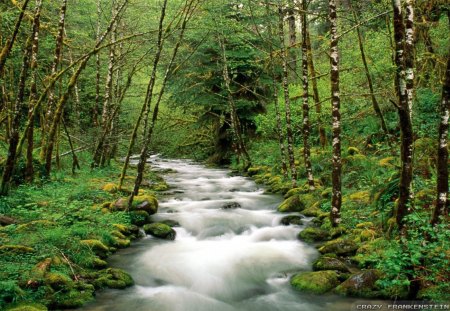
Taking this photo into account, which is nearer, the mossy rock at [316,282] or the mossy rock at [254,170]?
the mossy rock at [316,282]

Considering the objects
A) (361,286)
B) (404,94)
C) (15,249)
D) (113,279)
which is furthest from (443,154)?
(15,249)

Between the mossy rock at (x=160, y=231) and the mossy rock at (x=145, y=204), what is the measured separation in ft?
3.86

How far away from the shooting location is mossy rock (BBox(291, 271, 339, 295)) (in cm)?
725

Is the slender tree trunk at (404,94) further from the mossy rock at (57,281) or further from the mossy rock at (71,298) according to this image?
the mossy rock at (57,281)

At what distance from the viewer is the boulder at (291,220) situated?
11547mm

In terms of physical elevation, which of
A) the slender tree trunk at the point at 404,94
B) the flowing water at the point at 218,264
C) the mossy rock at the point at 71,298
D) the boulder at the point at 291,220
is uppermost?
the slender tree trunk at the point at 404,94

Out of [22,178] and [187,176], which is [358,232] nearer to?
[22,178]

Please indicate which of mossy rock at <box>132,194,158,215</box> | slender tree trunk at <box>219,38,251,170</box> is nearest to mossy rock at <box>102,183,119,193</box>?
mossy rock at <box>132,194,158,215</box>

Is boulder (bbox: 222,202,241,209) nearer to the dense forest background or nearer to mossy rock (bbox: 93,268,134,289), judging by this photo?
the dense forest background

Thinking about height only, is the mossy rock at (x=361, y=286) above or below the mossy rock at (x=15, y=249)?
below

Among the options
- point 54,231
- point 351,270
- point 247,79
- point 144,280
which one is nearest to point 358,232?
point 351,270

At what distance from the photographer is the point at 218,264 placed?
9.23 m

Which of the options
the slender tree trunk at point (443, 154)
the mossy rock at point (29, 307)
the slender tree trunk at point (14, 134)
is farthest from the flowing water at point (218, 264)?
the slender tree trunk at point (14, 134)

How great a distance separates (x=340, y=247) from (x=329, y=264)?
0.91m
